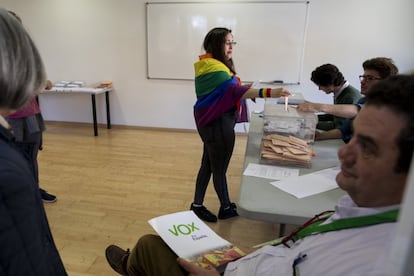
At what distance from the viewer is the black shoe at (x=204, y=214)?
8.01 feet

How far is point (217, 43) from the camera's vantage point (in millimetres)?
2123

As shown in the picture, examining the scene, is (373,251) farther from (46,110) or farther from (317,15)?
(46,110)

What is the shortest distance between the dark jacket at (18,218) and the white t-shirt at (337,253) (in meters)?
0.62

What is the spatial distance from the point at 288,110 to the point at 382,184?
1337 mm

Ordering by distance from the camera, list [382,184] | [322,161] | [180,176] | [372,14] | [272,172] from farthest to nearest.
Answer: [372,14] → [180,176] → [322,161] → [272,172] → [382,184]

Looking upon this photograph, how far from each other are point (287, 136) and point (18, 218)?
58.7 inches

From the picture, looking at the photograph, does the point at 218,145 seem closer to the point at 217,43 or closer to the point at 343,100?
the point at 217,43

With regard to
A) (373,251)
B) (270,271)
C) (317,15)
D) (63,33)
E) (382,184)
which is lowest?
(270,271)

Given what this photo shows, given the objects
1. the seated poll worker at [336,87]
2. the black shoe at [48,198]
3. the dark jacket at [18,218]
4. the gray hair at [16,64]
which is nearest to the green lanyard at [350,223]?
the dark jacket at [18,218]

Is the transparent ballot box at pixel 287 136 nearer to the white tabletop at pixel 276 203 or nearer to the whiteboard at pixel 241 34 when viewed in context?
the white tabletop at pixel 276 203

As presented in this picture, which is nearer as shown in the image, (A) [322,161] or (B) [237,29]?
(A) [322,161]

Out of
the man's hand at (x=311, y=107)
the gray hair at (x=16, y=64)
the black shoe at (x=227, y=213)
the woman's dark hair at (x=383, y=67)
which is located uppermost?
the gray hair at (x=16, y=64)

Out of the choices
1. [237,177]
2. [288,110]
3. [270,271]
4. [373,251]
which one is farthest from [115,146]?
[373,251]

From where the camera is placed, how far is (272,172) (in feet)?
4.96
